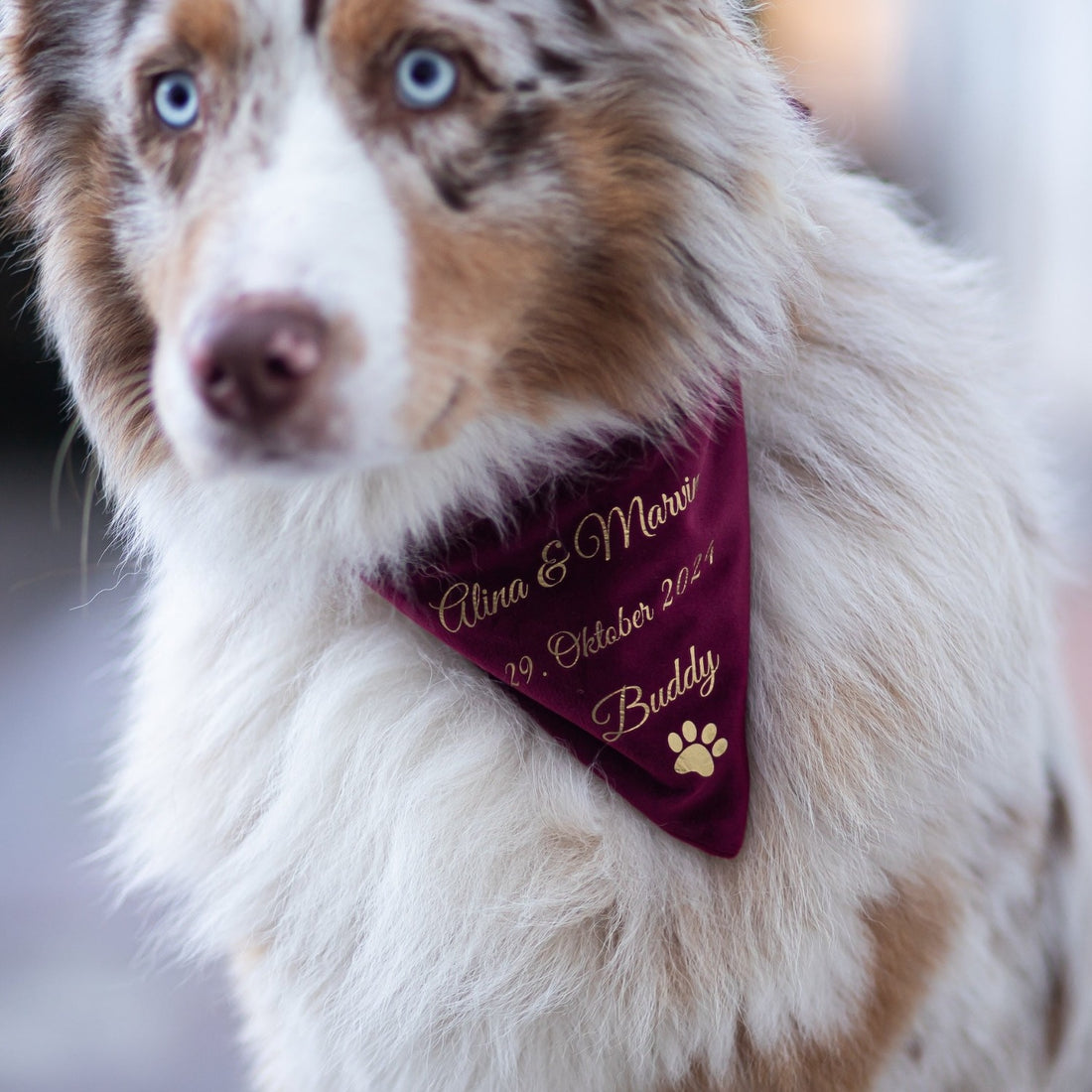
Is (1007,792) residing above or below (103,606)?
above

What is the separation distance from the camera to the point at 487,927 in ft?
3.46

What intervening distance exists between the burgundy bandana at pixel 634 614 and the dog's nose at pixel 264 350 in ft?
1.05

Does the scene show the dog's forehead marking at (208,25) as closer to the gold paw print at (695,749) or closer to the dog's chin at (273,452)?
the dog's chin at (273,452)

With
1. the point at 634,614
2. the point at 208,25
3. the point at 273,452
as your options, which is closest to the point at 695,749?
the point at 634,614

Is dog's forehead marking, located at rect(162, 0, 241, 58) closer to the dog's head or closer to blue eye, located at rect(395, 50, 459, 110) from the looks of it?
the dog's head

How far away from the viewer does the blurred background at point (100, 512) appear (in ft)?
5.75

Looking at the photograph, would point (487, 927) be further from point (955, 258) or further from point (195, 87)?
point (955, 258)

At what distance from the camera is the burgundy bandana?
1068 mm

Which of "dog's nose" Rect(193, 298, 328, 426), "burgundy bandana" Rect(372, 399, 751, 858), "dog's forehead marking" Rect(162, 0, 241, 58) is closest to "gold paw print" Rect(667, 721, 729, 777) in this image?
"burgundy bandana" Rect(372, 399, 751, 858)

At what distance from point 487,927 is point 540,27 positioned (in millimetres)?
751

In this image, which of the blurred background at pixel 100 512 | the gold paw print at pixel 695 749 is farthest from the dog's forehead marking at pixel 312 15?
the blurred background at pixel 100 512

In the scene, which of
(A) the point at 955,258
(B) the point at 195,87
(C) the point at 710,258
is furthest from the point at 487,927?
(A) the point at 955,258

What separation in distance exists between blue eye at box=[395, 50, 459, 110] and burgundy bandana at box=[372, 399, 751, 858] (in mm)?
344

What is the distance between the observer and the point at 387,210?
0.88m
